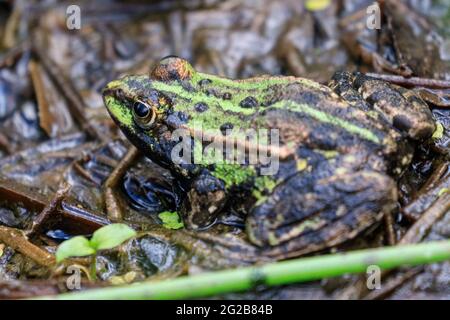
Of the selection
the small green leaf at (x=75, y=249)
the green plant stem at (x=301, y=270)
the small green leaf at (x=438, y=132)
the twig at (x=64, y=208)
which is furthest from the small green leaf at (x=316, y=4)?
the green plant stem at (x=301, y=270)

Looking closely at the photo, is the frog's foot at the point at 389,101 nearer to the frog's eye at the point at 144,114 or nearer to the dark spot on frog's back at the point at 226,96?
the dark spot on frog's back at the point at 226,96

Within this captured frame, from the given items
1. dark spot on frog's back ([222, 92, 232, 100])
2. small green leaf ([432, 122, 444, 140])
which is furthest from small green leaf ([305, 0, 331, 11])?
dark spot on frog's back ([222, 92, 232, 100])

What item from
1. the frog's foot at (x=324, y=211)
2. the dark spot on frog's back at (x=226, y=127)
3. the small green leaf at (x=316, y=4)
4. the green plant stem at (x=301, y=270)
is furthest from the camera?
the small green leaf at (x=316, y=4)

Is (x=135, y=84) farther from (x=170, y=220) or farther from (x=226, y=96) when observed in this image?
(x=170, y=220)

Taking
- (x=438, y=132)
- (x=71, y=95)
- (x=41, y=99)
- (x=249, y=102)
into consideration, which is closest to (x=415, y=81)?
(x=438, y=132)
